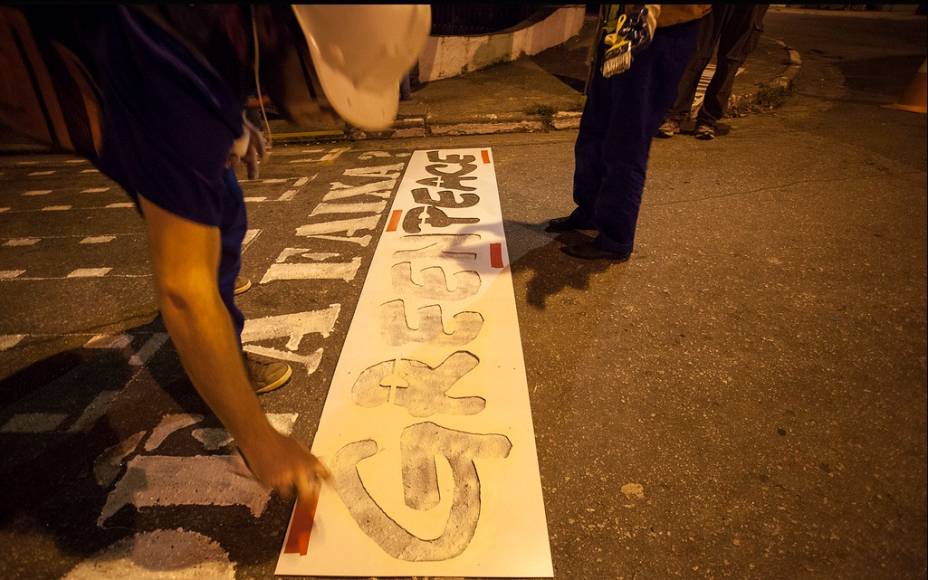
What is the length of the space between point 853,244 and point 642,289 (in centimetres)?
116

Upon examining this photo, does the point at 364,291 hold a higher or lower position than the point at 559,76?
lower

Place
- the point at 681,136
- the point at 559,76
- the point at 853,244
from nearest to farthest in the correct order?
the point at 853,244 → the point at 681,136 → the point at 559,76

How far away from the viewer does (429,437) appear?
1.47 metres

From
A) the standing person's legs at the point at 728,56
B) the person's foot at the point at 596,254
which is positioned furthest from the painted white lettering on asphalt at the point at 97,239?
the standing person's legs at the point at 728,56

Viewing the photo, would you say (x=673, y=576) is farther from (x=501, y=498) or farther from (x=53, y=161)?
(x=53, y=161)

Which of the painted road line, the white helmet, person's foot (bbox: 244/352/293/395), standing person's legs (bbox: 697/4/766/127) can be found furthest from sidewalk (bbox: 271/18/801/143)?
the white helmet

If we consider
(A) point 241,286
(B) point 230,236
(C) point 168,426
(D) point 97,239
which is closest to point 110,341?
(A) point 241,286

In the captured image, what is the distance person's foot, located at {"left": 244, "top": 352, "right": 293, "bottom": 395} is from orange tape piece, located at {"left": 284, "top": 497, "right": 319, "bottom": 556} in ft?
1.55

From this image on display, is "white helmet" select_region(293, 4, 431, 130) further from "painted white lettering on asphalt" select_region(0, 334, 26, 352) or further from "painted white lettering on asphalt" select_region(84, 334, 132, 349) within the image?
"painted white lettering on asphalt" select_region(0, 334, 26, 352)

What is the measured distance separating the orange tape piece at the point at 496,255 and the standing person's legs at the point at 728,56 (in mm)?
2765

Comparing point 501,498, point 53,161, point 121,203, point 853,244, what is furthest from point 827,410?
point 53,161

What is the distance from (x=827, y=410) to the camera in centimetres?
150

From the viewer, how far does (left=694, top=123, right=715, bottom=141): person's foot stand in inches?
155

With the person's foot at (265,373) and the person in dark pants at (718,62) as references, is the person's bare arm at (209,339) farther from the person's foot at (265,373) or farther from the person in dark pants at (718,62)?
the person in dark pants at (718,62)
